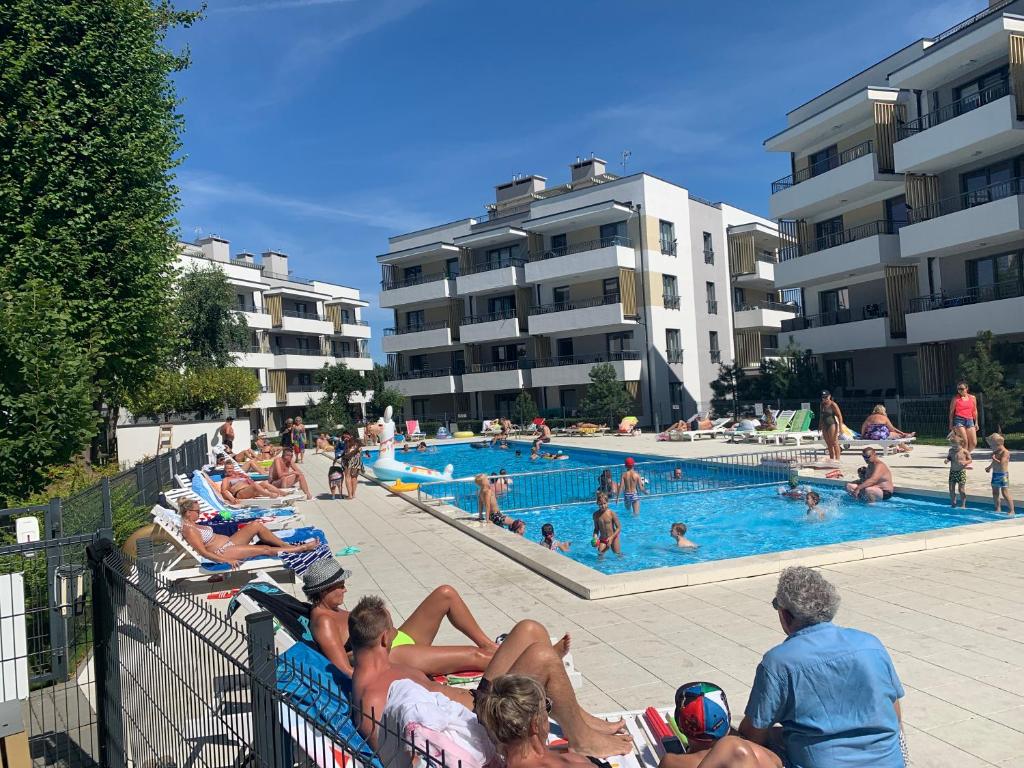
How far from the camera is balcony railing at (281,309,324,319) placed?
192 feet

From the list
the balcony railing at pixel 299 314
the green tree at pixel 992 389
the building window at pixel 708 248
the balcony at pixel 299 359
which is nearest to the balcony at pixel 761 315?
the building window at pixel 708 248

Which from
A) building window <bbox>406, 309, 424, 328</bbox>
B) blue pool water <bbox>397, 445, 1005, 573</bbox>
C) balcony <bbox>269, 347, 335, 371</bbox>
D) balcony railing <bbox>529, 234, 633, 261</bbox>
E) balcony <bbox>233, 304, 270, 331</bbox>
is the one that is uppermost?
balcony railing <bbox>529, 234, 633, 261</bbox>

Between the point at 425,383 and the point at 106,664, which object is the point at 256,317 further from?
the point at 106,664

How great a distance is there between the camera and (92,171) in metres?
13.8

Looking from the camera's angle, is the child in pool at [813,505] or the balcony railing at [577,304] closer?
the child in pool at [813,505]

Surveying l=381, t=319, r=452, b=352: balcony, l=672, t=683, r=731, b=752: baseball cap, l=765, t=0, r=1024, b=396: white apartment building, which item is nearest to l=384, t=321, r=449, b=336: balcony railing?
l=381, t=319, r=452, b=352: balcony

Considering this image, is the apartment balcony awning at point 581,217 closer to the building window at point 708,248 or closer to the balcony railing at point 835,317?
the building window at point 708,248

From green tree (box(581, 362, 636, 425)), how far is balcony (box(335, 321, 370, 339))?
32.8 meters

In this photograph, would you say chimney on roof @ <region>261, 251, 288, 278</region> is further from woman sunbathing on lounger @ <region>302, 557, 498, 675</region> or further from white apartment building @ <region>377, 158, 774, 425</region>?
woman sunbathing on lounger @ <region>302, 557, 498, 675</region>

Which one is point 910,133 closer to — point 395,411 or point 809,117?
point 809,117

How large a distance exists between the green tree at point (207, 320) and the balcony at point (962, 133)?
3347 centimetres

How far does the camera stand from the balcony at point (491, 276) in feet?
146

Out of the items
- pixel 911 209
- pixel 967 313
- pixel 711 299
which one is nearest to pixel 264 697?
pixel 967 313

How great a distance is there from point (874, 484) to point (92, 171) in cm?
1625
